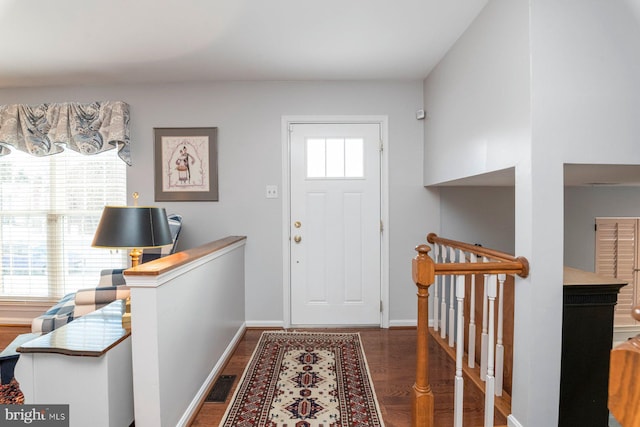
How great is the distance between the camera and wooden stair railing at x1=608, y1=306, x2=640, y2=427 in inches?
17.4

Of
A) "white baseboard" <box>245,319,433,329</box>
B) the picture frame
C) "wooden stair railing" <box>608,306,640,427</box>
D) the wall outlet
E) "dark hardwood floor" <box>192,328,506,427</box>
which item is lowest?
"dark hardwood floor" <box>192,328,506,427</box>

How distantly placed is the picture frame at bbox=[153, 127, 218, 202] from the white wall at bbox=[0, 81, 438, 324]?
0.22 ft

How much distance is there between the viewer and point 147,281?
4.45 ft

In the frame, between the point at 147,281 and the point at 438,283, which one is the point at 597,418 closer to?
the point at 438,283

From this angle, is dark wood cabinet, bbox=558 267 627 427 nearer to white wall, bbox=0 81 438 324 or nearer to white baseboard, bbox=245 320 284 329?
white wall, bbox=0 81 438 324

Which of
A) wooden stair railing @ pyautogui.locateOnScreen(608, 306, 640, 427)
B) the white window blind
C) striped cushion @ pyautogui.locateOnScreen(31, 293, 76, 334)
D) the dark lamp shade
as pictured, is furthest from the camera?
the white window blind

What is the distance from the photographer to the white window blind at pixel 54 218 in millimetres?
3078

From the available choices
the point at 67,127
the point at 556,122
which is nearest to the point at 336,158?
the point at 556,122

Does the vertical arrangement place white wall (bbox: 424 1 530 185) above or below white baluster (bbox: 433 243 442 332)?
above

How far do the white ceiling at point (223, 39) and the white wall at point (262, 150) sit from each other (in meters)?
0.13

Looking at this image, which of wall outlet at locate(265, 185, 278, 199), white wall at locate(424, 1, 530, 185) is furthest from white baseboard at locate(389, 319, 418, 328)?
wall outlet at locate(265, 185, 278, 199)

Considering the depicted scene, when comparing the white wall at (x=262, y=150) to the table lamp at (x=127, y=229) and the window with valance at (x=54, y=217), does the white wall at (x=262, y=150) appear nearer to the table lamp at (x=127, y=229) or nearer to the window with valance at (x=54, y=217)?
the window with valance at (x=54, y=217)

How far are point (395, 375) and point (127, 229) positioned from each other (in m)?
1.89

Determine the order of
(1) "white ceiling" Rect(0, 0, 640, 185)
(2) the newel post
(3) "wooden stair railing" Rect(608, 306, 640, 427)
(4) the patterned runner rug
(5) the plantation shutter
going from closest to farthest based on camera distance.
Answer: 1. (3) "wooden stair railing" Rect(608, 306, 640, 427)
2. (2) the newel post
3. (4) the patterned runner rug
4. (1) "white ceiling" Rect(0, 0, 640, 185)
5. (5) the plantation shutter
